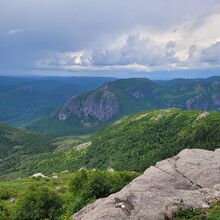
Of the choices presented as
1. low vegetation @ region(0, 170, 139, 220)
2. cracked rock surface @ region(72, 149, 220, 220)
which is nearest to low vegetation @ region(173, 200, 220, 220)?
cracked rock surface @ region(72, 149, 220, 220)

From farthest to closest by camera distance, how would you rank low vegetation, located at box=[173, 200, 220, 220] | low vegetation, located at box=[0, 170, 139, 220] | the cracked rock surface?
low vegetation, located at box=[0, 170, 139, 220] < the cracked rock surface < low vegetation, located at box=[173, 200, 220, 220]

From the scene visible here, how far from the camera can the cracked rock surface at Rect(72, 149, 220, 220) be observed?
42.2m

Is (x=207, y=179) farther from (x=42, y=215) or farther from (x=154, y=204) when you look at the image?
(x=42, y=215)

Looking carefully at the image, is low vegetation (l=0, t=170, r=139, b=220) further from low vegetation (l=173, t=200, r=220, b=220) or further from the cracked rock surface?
low vegetation (l=173, t=200, r=220, b=220)

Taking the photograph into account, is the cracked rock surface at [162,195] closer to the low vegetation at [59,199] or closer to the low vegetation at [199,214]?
the low vegetation at [199,214]

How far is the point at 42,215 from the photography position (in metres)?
67.8

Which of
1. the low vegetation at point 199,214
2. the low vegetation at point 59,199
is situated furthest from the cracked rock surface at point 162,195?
the low vegetation at point 59,199

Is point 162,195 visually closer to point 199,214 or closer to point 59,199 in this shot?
point 199,214

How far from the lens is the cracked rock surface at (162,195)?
42188 mm

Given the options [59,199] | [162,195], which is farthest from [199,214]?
[59,199]

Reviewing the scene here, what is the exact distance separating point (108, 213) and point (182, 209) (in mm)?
9559

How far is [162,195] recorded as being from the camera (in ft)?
157

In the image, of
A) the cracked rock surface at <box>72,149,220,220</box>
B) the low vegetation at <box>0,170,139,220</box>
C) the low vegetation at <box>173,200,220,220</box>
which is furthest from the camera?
the low vegetation at <box>0,170,139,220</box>

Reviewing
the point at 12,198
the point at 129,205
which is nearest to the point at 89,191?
the point at 129,205
